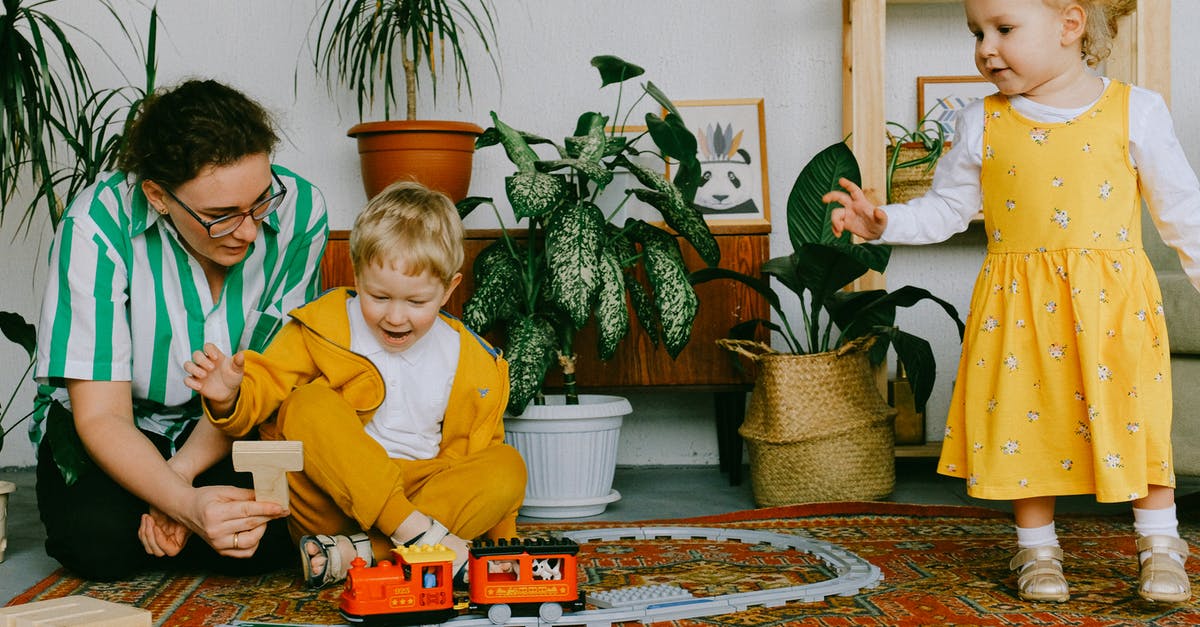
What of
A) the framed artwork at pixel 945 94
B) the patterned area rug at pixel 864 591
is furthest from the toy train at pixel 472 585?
the framed artwork at pixel 945 94

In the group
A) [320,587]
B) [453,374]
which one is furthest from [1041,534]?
[320,587]

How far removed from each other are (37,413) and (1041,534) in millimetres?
1589

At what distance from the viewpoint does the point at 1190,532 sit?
1.98 m

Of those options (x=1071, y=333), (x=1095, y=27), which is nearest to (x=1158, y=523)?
(x=1071, y=333)

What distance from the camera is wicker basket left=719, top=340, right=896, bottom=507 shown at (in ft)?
7.75

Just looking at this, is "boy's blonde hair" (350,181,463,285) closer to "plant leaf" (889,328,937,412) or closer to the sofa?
"plant leaf" (889,328,937,412)

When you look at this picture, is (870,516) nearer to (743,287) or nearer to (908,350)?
(908,350)

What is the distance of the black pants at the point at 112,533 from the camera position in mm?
1636

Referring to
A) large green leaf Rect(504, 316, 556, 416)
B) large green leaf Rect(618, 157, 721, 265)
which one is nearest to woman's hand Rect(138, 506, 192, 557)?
large green leaf Rect(504, 316, 556, 416)

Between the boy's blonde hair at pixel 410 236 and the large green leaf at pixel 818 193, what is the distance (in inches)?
36.8

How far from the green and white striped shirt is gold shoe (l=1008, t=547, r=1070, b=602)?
1.20 metres

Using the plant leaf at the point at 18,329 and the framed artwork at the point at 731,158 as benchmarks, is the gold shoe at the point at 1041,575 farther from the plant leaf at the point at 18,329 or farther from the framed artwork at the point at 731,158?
the plant leaf at the point at 18,329

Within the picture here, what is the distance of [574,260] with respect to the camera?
7.08 ft

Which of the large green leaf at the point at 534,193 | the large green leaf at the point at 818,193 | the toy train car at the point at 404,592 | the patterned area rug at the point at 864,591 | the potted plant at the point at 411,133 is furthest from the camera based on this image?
the potted plant at the point at 411,133
